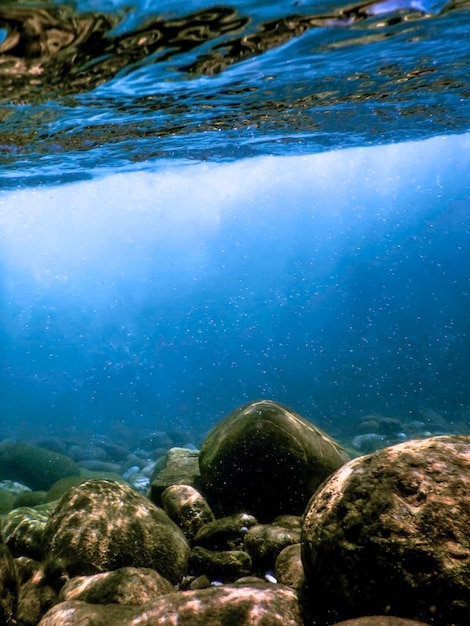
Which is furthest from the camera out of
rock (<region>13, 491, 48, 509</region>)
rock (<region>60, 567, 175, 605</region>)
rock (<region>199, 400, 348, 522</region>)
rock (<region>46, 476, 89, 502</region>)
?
rock (<region>13, 491, 48, 509</region>)

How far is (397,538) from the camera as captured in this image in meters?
2.93

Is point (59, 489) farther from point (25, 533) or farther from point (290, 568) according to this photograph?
point (290, 568)

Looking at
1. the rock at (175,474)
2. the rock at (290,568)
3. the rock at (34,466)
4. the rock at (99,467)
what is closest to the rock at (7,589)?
the rock at (290,568)

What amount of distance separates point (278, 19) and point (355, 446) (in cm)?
1621

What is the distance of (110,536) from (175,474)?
2712 mm

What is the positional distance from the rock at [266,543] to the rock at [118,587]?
3.66 ft

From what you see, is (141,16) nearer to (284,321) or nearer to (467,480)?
(467,480)

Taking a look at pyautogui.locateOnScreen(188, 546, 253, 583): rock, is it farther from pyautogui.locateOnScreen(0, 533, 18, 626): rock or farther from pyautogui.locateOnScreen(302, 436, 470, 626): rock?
pyautogui.locateOnScreen(0, 533, 18, 626): rock

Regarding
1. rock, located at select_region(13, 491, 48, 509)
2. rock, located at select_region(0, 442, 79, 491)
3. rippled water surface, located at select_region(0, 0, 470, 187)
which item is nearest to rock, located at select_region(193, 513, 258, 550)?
rock, located at select_region(13, 491, 48, 509)

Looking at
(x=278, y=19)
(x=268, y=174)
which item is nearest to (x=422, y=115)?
(x=278, y=19)

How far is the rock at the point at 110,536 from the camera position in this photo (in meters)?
4.71

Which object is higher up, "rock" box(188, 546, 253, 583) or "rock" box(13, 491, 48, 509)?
"rock" box(188, 546, 253, 583)

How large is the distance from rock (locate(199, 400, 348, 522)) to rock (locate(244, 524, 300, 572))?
1156 millimetres

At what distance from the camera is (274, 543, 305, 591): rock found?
13.1 feet
